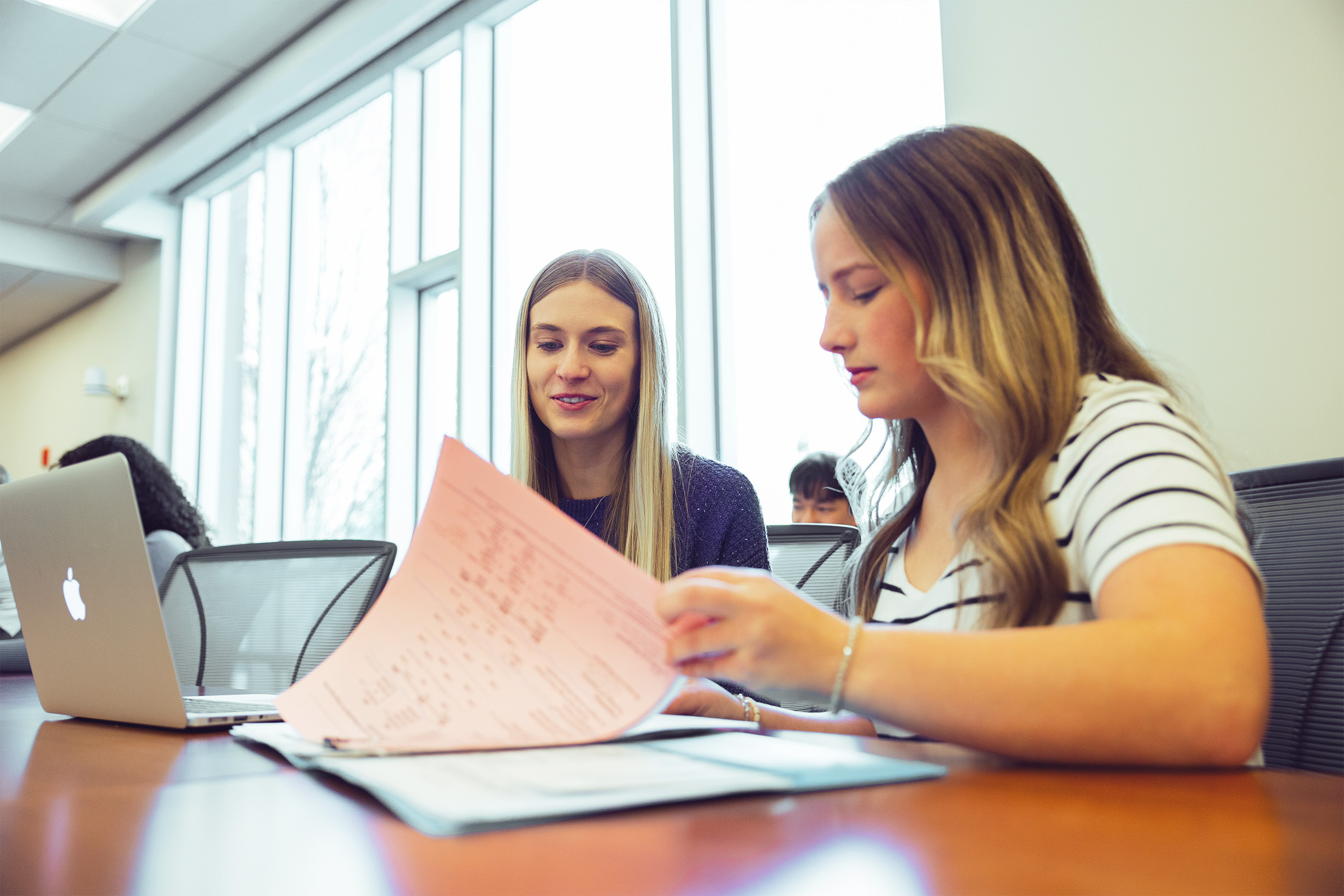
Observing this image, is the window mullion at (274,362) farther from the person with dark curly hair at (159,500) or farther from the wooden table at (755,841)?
the wooden table at (755,841)

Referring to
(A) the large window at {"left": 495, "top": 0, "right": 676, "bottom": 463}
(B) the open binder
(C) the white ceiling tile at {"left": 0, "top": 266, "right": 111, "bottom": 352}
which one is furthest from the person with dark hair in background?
(C) the white ceiling tile at {"left": 0, "top": 266, "right": 111, "bottom": 352}

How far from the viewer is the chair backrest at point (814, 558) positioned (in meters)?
1.45

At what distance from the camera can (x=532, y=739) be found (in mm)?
612

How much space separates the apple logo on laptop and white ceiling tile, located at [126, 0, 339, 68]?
11.2 ft

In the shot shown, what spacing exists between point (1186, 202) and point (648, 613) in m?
1.66

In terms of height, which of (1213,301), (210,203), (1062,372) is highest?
(210,203)

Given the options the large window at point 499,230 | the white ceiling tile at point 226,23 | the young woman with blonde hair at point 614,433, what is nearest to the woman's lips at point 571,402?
the young woman with blonde hair at point 614,433

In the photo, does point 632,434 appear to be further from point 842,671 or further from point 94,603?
point 842,671

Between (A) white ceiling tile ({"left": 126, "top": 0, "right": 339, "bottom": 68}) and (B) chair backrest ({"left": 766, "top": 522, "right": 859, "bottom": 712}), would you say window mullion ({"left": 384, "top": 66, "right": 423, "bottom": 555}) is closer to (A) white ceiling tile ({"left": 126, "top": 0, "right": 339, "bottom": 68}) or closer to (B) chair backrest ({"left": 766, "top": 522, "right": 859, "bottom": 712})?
(A) white ceiling tile ({"left": 126, "top": 0, "right": 339, "bottom": 68})

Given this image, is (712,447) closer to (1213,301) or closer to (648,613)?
(1213,301)

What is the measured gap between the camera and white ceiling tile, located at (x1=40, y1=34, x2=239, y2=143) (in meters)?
3.93

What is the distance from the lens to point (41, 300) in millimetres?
6285

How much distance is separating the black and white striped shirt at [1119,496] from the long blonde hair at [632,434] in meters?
0.58

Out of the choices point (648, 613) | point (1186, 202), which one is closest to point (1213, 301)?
point (1186, 202)
